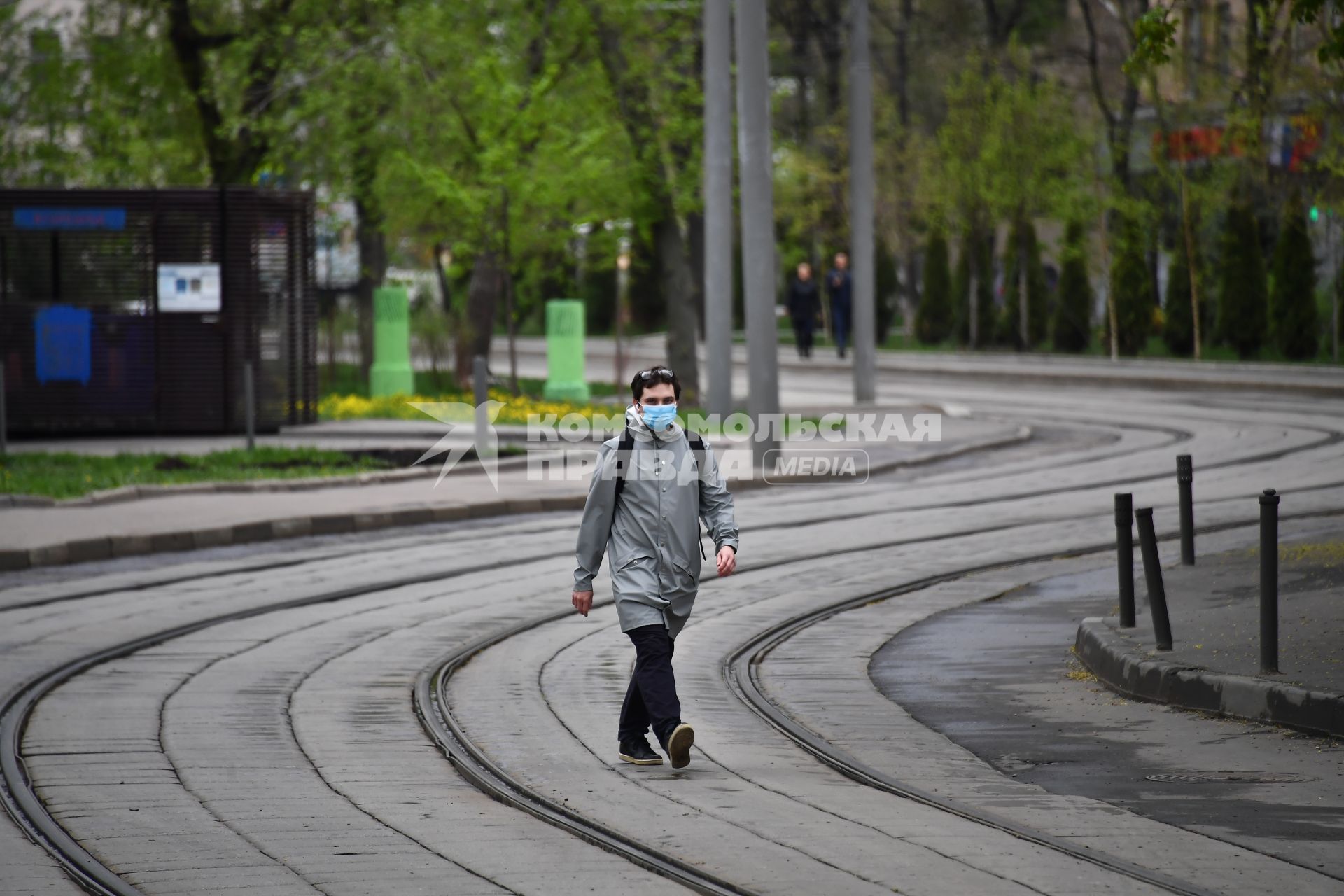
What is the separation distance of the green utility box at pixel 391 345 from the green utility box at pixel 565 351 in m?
2.33

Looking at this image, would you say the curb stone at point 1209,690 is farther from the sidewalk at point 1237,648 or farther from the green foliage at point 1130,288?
the green foliage at point 1130,288

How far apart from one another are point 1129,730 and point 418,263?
5541 cm

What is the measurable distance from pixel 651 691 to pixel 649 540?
22.7 inches

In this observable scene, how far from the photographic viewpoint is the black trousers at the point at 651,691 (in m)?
7.38

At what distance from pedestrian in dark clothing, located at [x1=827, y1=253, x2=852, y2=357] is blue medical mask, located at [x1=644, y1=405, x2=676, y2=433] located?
33449 mm

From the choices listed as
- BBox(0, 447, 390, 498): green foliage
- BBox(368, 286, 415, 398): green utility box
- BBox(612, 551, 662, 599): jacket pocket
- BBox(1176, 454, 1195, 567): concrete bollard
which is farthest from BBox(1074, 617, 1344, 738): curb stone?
BBox(368, 286, 415, 398): green utility box

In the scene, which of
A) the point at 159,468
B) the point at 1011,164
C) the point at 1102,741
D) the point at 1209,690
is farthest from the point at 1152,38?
the point at 1011,164

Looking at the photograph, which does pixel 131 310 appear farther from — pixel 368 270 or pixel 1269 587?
pixel 1269 587

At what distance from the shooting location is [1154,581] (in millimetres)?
9258

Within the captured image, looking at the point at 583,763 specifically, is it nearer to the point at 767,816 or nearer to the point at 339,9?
the point at 767,816

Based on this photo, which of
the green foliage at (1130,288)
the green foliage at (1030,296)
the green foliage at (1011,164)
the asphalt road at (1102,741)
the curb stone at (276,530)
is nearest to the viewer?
the asphalt road at (1102,741)

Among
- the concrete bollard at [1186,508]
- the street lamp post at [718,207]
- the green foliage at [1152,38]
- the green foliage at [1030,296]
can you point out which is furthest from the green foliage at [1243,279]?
the green foliage at [1152,38]

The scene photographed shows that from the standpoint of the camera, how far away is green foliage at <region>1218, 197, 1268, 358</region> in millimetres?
37156

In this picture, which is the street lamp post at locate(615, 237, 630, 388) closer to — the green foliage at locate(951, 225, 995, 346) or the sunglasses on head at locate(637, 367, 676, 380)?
the green foliage at locate(951, 225, 995, 346)
